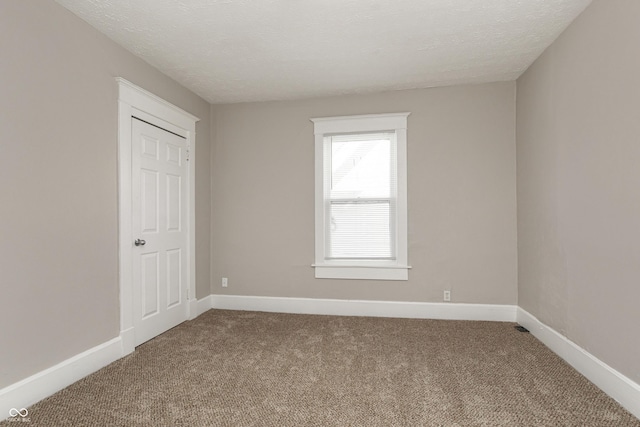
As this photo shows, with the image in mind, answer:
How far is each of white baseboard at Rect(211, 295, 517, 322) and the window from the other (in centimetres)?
34

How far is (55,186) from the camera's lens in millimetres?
2428

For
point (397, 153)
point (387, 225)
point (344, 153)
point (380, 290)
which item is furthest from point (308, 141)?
point (380, 290)

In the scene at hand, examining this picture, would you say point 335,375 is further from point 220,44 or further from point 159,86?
point 159,86

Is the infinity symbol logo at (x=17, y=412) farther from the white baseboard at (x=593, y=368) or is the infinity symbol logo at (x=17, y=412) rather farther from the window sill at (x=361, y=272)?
the white baseboard at (x=593, y=368)

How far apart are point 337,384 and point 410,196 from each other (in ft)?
7.82

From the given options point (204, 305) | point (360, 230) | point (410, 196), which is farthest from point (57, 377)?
point (410, 196)

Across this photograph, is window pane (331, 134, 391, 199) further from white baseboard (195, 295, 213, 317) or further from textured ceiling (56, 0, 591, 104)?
white baseboard (195, 295, 213, 317)

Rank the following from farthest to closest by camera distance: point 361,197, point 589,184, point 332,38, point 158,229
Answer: point 361,197
point 158,229
point 332,38
point 589,184

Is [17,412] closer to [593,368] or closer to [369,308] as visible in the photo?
[369,308]

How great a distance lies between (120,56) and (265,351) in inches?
113

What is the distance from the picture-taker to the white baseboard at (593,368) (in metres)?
2.08

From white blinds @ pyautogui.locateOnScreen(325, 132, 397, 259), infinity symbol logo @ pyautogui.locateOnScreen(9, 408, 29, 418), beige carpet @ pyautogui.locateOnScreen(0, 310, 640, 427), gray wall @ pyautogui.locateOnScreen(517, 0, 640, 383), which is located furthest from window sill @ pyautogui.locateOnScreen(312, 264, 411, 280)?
infinity symbol logo @ pyautogui.locateOnScreen(9, 408, 29, 418)

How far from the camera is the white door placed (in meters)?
3.24

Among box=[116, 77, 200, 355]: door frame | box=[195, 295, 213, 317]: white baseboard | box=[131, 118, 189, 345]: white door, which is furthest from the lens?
box=[195, 295, 213, 317]: white baseboard
